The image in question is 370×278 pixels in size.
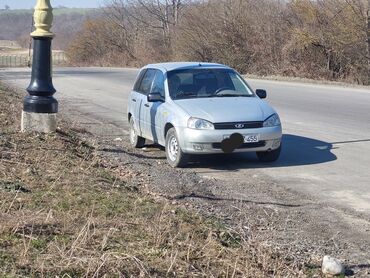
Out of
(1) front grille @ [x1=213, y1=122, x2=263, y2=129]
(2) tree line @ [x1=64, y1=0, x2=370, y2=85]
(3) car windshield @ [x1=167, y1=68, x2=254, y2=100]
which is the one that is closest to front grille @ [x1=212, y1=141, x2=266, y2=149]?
(1) front grille @ [x1=213, y1=122, x2=263, y2=129]

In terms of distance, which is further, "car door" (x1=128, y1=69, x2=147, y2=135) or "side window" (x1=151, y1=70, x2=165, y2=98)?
"car door" (x1=128, y1=69, x2=147, y2=135)

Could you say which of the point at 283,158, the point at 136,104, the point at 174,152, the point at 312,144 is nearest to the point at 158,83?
the point at 136,104

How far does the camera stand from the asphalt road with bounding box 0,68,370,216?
902cm

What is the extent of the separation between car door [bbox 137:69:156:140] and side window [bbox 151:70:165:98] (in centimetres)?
18

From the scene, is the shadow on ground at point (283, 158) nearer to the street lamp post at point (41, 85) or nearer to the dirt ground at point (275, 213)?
the dirt ground at point (275, 213)

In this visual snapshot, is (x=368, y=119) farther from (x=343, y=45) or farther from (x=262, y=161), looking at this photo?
(x=343, y=45)

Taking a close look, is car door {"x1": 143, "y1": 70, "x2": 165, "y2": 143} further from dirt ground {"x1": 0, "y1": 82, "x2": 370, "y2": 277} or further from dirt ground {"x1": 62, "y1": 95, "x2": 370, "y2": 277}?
dirt ground {"x1": 0, "y1": 82, "x2": 370, "y2": 277}

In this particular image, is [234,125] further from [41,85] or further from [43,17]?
[43,17]

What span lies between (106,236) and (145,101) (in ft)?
22.1

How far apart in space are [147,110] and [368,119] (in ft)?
22.1

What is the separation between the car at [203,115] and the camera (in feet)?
33.2

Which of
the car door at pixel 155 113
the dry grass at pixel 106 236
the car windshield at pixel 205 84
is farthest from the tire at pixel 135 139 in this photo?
the dry grass at pixel 106 236

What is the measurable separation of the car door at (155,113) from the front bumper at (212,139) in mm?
904

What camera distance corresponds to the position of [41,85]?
10.9 meters
